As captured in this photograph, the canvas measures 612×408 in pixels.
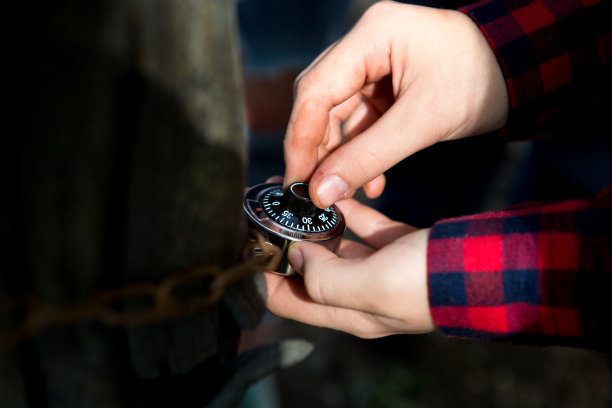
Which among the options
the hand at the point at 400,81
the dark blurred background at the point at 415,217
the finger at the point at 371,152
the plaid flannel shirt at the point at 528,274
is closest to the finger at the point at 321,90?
the hand at the point at 400,81

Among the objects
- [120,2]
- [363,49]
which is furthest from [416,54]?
[120,2]

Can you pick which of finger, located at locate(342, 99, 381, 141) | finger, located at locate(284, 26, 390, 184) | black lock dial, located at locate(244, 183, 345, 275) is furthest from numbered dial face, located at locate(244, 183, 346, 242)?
finger, located at locate(342, 99, 381, 141)

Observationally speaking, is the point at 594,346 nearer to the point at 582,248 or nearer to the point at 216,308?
the point at 582,248

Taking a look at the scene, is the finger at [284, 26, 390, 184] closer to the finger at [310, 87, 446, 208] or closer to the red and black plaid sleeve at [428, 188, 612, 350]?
the finger at [310, 87, 446, 208]

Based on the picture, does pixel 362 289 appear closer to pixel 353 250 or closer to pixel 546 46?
pixel 353 250

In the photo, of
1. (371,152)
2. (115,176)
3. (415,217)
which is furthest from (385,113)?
(415,217)
